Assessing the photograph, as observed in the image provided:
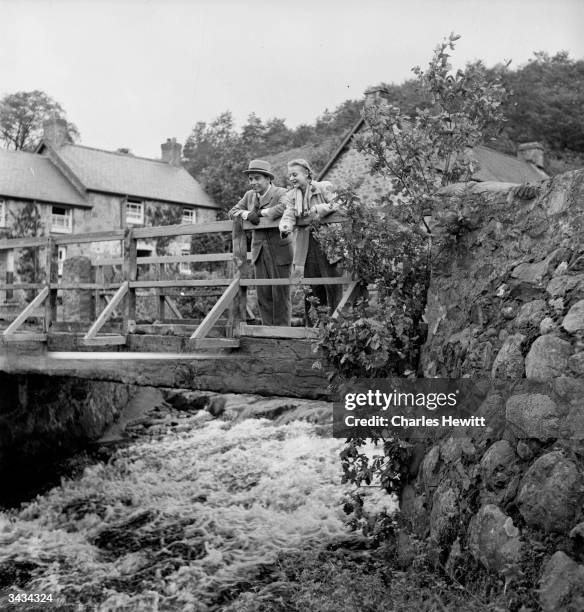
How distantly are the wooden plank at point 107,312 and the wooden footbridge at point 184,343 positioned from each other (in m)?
0.01

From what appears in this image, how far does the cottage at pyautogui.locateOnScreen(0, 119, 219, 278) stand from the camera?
3144cm

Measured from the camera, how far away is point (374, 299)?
5781mm

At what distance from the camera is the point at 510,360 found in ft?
14.7

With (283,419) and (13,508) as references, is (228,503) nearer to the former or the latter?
(13,508)

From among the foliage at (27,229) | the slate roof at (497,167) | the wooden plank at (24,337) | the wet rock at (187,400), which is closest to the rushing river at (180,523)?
the wooden plank at (24,337)

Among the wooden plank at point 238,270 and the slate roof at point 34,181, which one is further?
the slate roof at point 34,181

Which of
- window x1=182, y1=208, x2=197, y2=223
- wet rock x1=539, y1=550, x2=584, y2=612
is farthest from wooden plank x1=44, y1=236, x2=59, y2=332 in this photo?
window x1=182, y1=208, x2=197, y2=223

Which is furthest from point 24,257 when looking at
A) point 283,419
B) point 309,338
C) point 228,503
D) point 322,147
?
point 309,338

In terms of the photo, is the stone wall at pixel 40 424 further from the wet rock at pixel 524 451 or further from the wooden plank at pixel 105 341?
the wet rock at pixel 524 451

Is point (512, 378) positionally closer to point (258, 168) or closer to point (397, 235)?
point (397, 235)

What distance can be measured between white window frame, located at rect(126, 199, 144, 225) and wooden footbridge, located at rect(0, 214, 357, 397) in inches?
989

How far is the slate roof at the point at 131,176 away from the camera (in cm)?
3391

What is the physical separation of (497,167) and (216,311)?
26.8 m

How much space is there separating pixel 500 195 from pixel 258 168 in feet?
9.25
